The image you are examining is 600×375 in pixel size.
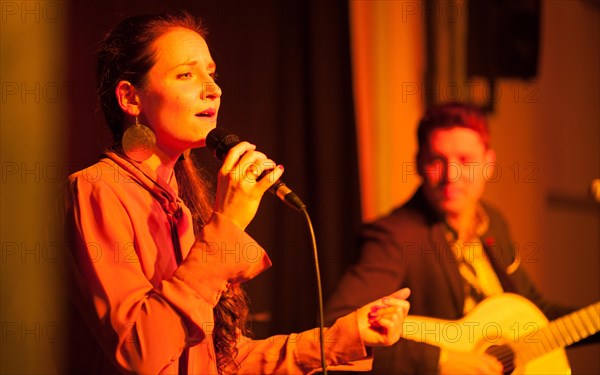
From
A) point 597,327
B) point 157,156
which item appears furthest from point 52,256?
point 597,327

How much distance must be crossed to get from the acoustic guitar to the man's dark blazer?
7 centimetres

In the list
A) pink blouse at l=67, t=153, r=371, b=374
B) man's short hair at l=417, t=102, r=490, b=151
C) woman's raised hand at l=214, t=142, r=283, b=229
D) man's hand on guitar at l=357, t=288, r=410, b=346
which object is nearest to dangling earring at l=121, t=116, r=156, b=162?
pink blouse at l=67, t=153, r=371, b=374

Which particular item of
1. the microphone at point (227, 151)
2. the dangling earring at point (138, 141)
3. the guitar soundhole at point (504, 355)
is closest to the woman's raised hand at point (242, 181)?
the microphone at point (227, 151)

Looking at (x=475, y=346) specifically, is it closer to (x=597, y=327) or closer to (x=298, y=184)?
(x=597, y=327)

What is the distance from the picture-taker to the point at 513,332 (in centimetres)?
202

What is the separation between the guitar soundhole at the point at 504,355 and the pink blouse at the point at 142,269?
991 millimetres

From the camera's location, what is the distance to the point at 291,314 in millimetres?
2256

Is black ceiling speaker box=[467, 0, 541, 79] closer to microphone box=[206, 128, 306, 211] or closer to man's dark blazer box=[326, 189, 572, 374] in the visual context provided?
man's dark blazer box=[326, 189, 572, 374]

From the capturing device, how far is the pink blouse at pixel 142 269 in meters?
1.08

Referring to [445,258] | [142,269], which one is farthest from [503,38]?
[142,269]

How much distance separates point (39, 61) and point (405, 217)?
128 cm

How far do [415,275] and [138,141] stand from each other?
3.47 feet

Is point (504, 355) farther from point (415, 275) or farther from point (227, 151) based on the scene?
point (227, 151)

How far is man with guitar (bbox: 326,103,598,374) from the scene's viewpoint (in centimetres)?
192
